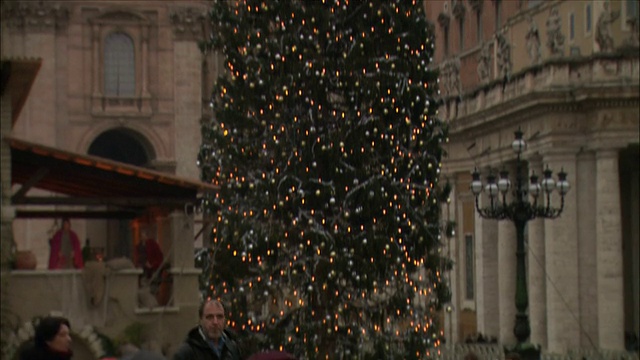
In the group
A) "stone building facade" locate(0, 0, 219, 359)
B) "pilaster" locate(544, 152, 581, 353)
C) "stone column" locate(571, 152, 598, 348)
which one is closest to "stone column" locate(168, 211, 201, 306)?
"pilaster" locate(544, 152, 581, 353)

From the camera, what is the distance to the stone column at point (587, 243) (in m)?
47.2

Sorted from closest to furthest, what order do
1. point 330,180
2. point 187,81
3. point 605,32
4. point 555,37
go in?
point 330,180, point 605,32, point 555,37, point 187,81

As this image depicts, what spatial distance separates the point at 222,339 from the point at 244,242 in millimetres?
17259

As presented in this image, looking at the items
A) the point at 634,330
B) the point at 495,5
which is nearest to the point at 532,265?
the point at 634,330

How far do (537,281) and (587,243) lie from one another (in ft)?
7.10

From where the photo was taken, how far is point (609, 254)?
46.5 m

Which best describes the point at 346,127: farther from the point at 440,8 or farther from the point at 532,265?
the point at 440,8

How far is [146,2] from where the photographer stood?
215 feet

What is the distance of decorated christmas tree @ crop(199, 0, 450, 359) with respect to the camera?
30.9m

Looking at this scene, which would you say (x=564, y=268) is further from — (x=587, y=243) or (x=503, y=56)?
(x=503, y=56)

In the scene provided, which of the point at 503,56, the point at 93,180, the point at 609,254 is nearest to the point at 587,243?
the point at 609,254

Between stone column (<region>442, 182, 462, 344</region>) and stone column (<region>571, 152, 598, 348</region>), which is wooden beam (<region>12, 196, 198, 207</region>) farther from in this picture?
stone column (<region>442, 182, 462, 344</region>)

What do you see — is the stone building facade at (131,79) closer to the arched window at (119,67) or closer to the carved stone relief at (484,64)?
the arched window at (119,67)

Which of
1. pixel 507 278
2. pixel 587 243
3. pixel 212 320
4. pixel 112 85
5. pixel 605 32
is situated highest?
pixel 112 85
